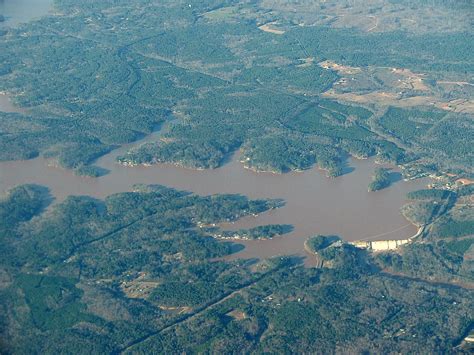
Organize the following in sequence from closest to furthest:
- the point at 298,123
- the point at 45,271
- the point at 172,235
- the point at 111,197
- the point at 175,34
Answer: the point at 45,271 < the point at 172,235 < the point at 111,197 < the point at 298,123 < the point at 175,34

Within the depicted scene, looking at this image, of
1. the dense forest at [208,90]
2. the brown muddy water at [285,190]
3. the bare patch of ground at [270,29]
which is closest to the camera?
the brown muddy water at [285,190]

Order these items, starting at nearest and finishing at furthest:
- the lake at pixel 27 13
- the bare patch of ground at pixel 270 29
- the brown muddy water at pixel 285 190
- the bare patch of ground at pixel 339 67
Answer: the brown muddy water at pixel 285 190 → the bare patch of ground at pixel 339 67 → the bare patch of ground at pixel 270 29 → the lake at pixel 27 13

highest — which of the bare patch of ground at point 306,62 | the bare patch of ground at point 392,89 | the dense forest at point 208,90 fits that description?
the dense forest at point 208,90

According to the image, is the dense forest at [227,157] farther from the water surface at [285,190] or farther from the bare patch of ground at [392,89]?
the water surface at [285,190]

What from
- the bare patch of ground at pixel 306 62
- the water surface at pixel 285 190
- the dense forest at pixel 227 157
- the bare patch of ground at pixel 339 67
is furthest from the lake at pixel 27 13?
the water surface at pixel 285 190

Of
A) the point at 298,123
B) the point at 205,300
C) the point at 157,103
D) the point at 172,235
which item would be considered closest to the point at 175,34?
the point at 157,103

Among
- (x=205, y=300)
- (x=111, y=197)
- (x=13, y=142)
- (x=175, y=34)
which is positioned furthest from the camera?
(x=175, y=34)

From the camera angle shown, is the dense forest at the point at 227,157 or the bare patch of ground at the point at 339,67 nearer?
the dense forest at the point at 227,157

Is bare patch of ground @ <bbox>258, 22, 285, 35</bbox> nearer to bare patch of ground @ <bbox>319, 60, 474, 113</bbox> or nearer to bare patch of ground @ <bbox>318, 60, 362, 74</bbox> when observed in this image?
bare patch of ground @ <bbox>318, 60, 362, 74</bbox>

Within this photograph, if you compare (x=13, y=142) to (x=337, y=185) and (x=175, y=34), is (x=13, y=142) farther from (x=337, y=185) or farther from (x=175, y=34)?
(x=175, y=34)
